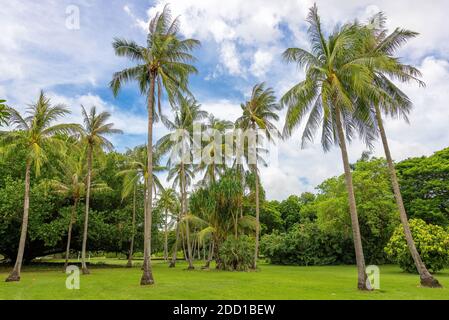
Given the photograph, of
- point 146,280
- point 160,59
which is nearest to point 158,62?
point 160,59

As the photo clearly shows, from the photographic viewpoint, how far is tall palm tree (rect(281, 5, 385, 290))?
1402 centimetres

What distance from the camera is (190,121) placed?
30453 mm

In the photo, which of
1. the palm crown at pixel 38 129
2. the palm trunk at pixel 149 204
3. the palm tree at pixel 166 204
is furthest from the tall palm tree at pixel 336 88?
the palm tree at pixel 166 204

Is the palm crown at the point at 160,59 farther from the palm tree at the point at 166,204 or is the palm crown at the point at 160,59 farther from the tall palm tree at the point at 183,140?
the palm tree at the point at 166,204

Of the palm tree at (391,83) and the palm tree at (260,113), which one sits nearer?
the palm tree at (391,83)

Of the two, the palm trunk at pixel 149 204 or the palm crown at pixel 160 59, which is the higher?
the palm crown at pixel 160 59

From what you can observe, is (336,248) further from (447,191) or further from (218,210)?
(218,210)

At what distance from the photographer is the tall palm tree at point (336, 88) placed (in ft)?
46.0

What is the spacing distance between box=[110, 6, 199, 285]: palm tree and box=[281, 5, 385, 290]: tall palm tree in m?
5.08

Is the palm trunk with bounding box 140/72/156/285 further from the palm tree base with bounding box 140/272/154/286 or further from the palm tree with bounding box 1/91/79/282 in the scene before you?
the palm tree with bounding box 1/91/79/282

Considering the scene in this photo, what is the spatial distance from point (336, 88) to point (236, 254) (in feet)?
53.8

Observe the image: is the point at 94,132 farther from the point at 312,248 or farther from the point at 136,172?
the point at 312,248

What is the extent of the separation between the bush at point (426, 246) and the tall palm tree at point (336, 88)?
8735 mm
